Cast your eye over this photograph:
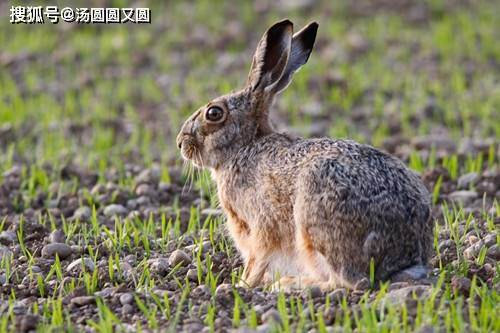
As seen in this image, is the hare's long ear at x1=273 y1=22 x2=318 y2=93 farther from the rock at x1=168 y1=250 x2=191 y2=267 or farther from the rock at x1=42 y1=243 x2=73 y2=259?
the rock at x1=42 y1=243 x2=73 y2=259

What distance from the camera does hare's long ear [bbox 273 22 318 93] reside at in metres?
6.63

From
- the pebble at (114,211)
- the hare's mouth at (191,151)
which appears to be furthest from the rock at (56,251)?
the pebble at (114,211)

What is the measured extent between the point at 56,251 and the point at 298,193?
164 cm

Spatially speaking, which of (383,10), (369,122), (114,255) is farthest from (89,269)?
(383,10)

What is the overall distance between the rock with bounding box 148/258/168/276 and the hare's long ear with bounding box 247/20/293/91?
1.25 metres

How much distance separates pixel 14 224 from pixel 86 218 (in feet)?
2.12

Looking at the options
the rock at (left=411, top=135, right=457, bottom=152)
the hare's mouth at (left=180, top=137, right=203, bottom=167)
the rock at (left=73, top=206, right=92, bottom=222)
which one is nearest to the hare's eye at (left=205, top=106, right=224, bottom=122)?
the hare's mouth at (left=180, top=137, right=203, bottom=167)

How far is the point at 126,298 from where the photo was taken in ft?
17.5

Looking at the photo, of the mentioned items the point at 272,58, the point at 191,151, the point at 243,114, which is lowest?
the point at 191,151

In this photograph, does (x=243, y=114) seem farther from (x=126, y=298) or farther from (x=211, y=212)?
(x=126, y=298)

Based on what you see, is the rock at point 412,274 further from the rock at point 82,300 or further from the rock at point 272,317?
the rock at point 82,300

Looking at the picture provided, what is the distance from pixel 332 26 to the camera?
543 inches

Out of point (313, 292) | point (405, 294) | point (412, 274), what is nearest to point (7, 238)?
point (313, 292)

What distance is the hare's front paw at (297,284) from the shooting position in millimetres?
5527
